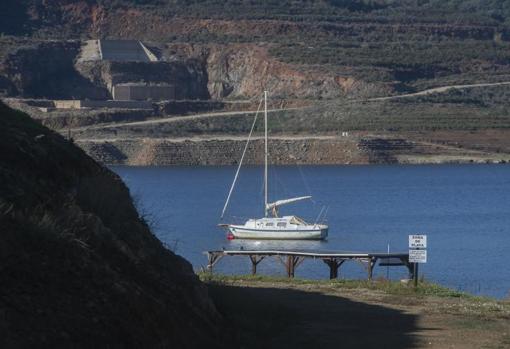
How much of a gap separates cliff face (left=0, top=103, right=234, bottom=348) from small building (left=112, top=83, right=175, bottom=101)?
4289 inches

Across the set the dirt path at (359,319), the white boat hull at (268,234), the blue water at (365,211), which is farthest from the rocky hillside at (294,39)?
the dirt path at (359,319)

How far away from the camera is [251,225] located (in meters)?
54.0

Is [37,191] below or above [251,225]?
above

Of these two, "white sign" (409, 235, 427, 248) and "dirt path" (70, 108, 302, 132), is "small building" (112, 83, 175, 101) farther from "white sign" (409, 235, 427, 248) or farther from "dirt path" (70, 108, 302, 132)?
"white sign" (409, 235, 427, 248)

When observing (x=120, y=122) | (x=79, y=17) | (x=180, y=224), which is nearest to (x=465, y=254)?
(x=180, y=224)

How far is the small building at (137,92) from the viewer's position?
125500 millimetres

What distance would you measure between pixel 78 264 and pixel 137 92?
375 feet

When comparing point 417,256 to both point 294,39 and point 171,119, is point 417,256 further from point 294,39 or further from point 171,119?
point 294,39

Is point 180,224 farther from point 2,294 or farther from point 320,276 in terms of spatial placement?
point 2,294

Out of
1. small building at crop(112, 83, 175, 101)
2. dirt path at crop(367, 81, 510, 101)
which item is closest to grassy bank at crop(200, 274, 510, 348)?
dirt path at crop(367, 81, 510, 101)

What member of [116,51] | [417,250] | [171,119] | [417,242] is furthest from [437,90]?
[417,250]

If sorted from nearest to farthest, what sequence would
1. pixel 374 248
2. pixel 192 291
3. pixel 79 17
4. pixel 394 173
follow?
pixel 192 291
pixel 374 248
pixel 394 173
pixel 79 17

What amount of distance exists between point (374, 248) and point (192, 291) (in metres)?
31.3

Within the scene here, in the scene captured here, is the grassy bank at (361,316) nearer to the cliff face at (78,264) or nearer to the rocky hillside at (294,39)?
the cliff face at (78,264)
